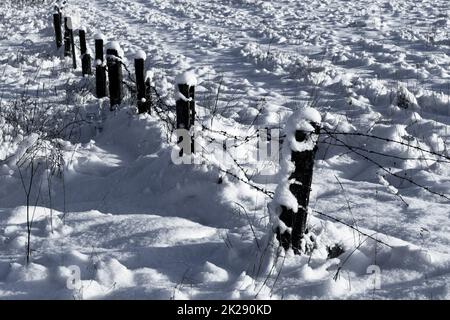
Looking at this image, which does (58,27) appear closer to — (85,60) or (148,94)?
(85,60)

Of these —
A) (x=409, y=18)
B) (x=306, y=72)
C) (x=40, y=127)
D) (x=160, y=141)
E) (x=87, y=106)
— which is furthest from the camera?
(x=409, y=18)

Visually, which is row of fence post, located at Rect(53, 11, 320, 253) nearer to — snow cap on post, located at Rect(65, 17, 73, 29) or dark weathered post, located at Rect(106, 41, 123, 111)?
dark weathered post, located at Rect(106, 41, 123, 111)

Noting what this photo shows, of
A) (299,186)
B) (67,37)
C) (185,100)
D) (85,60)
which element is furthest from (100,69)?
(299,186)

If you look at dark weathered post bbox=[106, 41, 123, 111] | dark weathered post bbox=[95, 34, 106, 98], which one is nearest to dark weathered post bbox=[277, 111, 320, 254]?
dark weathered post bbox=[106, 41, 123, 111]

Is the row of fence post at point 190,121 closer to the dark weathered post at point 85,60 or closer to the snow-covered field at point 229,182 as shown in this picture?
the snow-covered field at point 229,182

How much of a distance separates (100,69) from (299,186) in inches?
215

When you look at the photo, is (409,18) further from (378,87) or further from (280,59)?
(378,87)

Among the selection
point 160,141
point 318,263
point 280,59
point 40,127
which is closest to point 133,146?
point 160,141

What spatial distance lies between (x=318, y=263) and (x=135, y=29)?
1392 cm

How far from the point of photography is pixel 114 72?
6.79 m

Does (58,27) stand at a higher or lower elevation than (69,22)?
lower

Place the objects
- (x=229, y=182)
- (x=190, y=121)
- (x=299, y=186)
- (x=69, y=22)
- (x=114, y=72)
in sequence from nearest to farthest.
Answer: (x=299, y=186), (x=229, y=182), (x=190, y=121), (x=114, y=72), (x=69, y=22)

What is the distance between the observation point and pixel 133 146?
19.8 feet

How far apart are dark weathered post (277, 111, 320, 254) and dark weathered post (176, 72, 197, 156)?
1.77 m
